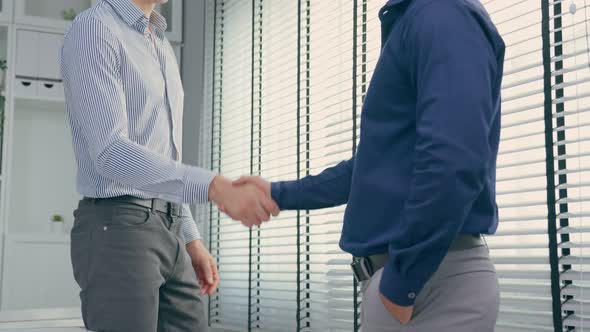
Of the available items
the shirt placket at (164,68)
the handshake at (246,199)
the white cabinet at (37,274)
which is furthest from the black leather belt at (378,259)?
the white cabinet at (37,274)

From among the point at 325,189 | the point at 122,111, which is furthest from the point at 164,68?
the point at 325,189

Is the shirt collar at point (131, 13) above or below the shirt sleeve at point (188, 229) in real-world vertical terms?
above

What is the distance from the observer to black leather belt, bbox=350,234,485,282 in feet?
4.06

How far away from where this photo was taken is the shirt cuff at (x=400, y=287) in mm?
1164

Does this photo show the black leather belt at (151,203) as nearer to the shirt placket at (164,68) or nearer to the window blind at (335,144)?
the shirt placket at (164,68)

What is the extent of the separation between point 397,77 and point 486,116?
17cm

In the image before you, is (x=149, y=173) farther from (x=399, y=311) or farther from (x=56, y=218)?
(x=56, y=218)

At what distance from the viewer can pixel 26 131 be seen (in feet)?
14.5

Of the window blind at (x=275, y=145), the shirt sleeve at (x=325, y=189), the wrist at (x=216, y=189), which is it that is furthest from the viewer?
the window blind at (x=275, y=145)

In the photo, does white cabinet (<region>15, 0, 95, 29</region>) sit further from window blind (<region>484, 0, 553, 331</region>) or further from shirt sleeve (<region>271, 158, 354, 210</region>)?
shirt sleeve (<region>271, 158, 354, 210</region>)

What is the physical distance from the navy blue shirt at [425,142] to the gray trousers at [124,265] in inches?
24.9

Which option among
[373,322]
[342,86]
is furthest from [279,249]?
[373,322]

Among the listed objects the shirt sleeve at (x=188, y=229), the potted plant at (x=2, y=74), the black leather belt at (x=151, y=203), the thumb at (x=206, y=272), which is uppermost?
the potted plant at (x=2, y=74)

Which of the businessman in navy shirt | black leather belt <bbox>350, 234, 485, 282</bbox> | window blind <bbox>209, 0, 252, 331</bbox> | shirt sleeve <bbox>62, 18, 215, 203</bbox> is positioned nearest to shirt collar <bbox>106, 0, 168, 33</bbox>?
shirt sleeve <bbox>62, 18, 215, 203</bbox>
